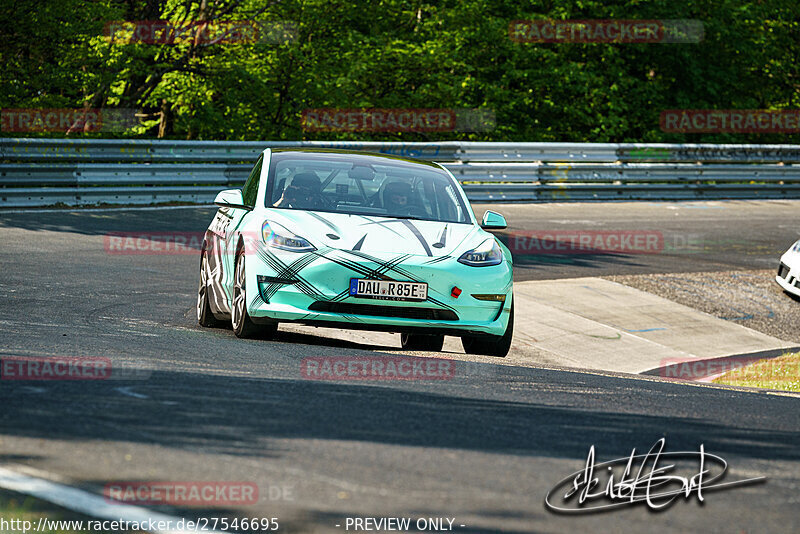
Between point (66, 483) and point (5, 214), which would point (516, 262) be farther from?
point (66, 483)

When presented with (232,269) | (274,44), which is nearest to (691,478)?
(232,269)

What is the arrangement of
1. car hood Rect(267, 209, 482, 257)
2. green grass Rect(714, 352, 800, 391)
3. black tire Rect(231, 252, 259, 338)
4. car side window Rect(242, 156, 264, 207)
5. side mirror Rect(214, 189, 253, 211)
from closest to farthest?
car hood Rect(267, 209, 482, 257) < black tire Rect(231, 252, 259, 338) < side mirror Rect(214, 189, 253, 211) < car side window Rect(242, 156, 264, 207) < green grass Rect(714, 352, 800, 391)

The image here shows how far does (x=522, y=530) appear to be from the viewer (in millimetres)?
3924

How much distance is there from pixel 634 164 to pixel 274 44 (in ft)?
29.6

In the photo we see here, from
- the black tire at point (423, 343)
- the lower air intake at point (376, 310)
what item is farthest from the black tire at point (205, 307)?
the lower air intake at point (376, 310)

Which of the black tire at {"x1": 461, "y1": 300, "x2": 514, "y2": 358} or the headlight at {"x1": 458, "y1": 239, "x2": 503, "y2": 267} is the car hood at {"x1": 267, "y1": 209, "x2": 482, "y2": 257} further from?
the black tire at {"x1": 461, "y1": 300, "x2": 514, "y2": 358}

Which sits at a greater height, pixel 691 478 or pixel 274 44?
pixel 691 478

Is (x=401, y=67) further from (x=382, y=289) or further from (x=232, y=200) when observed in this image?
(x=382, y=289)

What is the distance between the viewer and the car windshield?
897cm

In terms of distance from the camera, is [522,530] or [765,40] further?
[765,40]

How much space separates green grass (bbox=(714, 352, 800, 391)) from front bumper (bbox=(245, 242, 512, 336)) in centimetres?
402

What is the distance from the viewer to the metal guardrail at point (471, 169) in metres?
18.0

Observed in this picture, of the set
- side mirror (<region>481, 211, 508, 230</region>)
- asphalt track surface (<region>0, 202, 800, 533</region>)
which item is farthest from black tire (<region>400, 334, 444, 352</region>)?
side mirror (<region>481, 211, 508, 230</region>)

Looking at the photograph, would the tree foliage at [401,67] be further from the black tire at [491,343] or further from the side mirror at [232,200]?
the black tire at [491,343]
